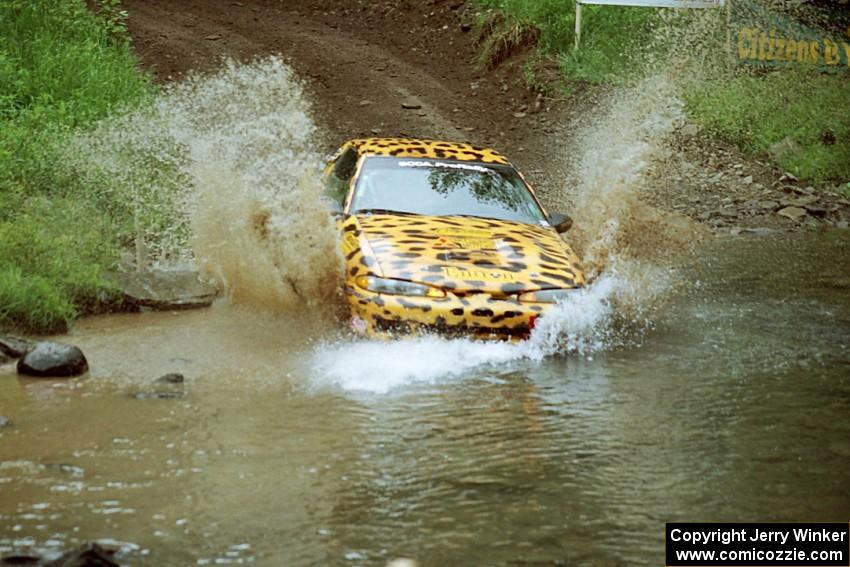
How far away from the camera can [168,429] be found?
6.75 metres

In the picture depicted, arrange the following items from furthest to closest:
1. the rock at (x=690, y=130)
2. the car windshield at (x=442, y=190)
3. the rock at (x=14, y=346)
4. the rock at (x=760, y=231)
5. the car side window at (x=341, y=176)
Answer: the rock at (x=690, y=130) < the rock at (x=760, y=231) < the car side window at (x=341, y=176) < the car windshield at (x=442, y=190) < the rock at (x=14, y=346)

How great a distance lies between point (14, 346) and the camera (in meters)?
8.52

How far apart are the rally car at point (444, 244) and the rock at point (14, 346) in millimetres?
2334

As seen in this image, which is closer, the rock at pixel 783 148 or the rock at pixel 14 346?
the rock at pixel 14 346

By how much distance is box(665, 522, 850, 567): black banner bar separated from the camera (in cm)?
509

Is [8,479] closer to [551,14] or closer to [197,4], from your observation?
[551,14]

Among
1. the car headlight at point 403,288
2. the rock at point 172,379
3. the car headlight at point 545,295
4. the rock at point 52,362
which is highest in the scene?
the car headlight at point 403,288

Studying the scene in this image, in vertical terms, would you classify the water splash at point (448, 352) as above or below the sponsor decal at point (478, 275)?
below

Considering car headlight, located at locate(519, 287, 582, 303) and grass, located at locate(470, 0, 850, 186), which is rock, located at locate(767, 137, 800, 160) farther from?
car headlight, located at locate(519, 287, 582, 303)

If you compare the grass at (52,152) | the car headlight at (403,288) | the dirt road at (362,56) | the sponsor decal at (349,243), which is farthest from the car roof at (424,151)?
the dirt road at (362,56)

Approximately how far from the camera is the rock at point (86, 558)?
4547 millimetres

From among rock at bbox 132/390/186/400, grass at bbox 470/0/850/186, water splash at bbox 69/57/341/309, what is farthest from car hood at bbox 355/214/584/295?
grass at bbox 470/0/850/186

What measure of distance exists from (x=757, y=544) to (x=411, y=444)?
2.06 meters

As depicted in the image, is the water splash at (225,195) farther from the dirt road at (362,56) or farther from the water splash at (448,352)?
the dirt road at (362,56)
